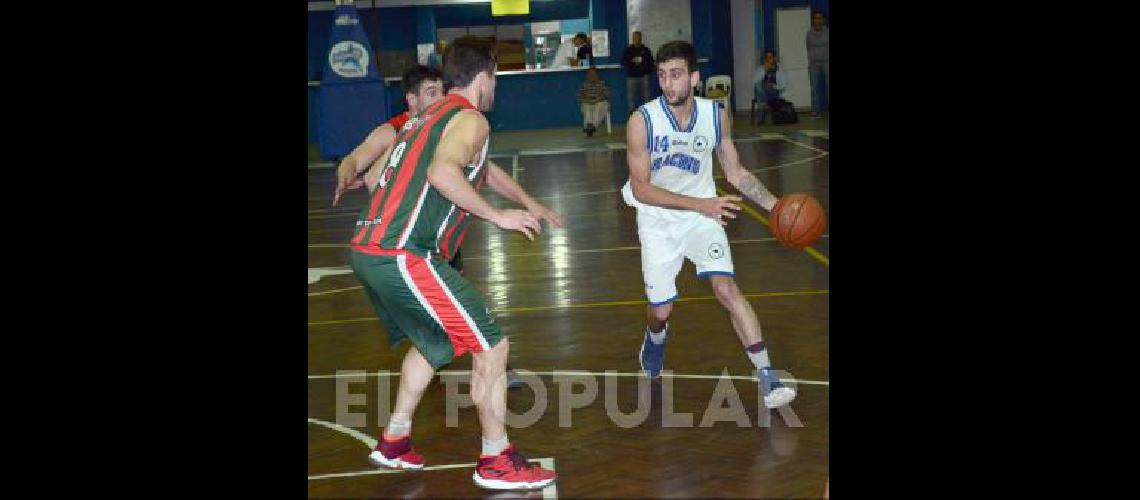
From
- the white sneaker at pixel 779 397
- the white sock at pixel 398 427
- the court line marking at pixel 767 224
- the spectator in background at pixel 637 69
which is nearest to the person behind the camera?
the white sock at pixel 398 427

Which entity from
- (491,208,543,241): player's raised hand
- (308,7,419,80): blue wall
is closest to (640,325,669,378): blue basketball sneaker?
(491,208,543,241): player's raised hand

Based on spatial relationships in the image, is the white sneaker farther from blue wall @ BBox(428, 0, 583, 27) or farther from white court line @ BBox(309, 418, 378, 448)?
blue wall @ BBox(428, 0, 583, 27)

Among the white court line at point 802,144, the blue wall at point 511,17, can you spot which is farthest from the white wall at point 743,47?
the white court line at point 802,144

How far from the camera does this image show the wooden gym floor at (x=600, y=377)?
18.4 feet

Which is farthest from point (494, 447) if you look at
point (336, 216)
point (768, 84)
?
point (768, 84)

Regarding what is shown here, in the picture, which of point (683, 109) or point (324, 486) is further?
point (683, 109)

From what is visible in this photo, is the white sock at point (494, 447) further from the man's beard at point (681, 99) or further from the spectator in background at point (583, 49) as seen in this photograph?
the spectator in background at point (583, 49)

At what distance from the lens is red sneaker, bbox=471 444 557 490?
5.43m

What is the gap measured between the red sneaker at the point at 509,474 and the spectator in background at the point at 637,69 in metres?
21.5
